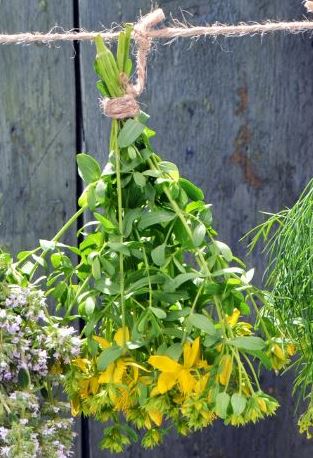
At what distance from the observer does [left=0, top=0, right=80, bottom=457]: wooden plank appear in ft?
5.16

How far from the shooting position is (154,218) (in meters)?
1.17

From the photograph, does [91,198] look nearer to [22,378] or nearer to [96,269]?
[96,269]

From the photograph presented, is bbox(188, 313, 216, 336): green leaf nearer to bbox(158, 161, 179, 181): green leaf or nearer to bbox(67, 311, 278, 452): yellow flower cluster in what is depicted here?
bbox(67, 311, 278, 452): yellow flower cluster

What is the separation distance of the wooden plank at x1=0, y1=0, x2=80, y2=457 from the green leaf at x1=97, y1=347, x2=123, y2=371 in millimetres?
469

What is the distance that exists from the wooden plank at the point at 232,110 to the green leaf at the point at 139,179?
411 mm

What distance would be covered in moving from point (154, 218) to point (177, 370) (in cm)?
16

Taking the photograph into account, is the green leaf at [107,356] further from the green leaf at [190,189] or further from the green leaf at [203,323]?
the green leaf at [190,189]

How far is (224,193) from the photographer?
5.22 feet

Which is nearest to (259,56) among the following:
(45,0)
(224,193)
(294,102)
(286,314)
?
(294,102)

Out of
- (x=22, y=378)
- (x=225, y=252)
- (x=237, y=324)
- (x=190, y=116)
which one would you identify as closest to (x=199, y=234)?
(x=225, y=252)

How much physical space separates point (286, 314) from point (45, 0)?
0.62 metres

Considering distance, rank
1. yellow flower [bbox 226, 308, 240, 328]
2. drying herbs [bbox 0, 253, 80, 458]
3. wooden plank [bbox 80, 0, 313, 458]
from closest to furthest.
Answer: drying herbs [bbox 0, 253, 80, 458] < yellow flower [bbox 226, 308, 240, 328] < wooden plank [bbox 80, 0, 313, 458]

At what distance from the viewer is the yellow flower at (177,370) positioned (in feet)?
3.71

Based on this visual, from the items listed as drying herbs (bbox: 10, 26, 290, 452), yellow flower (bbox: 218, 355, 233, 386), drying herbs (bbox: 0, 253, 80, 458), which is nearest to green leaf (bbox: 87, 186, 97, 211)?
drying herbs (bbox: 10, 26, 290, 452)
